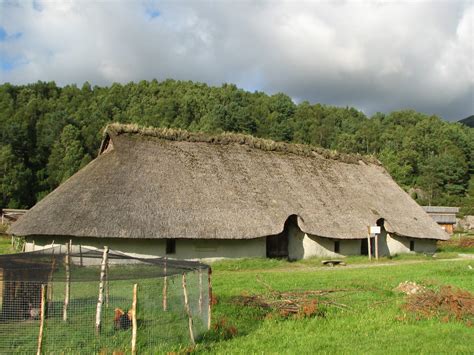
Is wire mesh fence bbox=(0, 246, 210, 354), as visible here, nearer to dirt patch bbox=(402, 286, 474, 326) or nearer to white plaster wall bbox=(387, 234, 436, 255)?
dirt patch bbox=(402, 286, 474, 326)

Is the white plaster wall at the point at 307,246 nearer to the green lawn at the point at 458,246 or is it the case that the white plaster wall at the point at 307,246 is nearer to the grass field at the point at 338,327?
A: the grass field at the point at 338,327

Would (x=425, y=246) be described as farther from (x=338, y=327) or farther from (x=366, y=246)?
(x=338, y=327)

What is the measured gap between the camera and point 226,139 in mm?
28500

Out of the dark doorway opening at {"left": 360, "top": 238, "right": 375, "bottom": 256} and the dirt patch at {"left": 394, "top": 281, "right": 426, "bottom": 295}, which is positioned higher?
the dark doorway opening at {"left": 360, "top": 238, "right": 375, "bottom": 256}

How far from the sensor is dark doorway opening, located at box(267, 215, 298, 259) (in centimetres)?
2526

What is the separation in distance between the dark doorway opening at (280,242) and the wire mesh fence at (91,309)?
1404 cm

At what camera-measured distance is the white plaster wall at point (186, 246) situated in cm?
2061

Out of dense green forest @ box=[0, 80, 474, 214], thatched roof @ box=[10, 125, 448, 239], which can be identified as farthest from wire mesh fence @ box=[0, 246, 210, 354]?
dense green forest @ box=[0, 80, 474, 214]

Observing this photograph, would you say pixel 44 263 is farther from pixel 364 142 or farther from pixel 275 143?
pixel 364 142

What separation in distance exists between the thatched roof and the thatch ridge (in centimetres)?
6

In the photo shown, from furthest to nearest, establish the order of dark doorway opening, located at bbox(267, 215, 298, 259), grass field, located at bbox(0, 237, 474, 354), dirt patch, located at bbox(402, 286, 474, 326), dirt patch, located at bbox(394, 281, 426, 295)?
dark doorway opening, located at bbox(267, 215, 298, 259), dirt patch, located at bbox(394, 281, 426, 295), dirt patch, located at bbox(402, 286, 474, 326), grass field, located at bbox(0, 237, 474, 354)

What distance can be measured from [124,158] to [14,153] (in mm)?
50715

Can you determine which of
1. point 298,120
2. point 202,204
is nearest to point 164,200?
point 202,204

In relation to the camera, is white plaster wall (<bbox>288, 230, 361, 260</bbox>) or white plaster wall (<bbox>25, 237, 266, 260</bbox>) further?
white plaster wall (<bbox>288, 230, 361, 260</bbox>)
